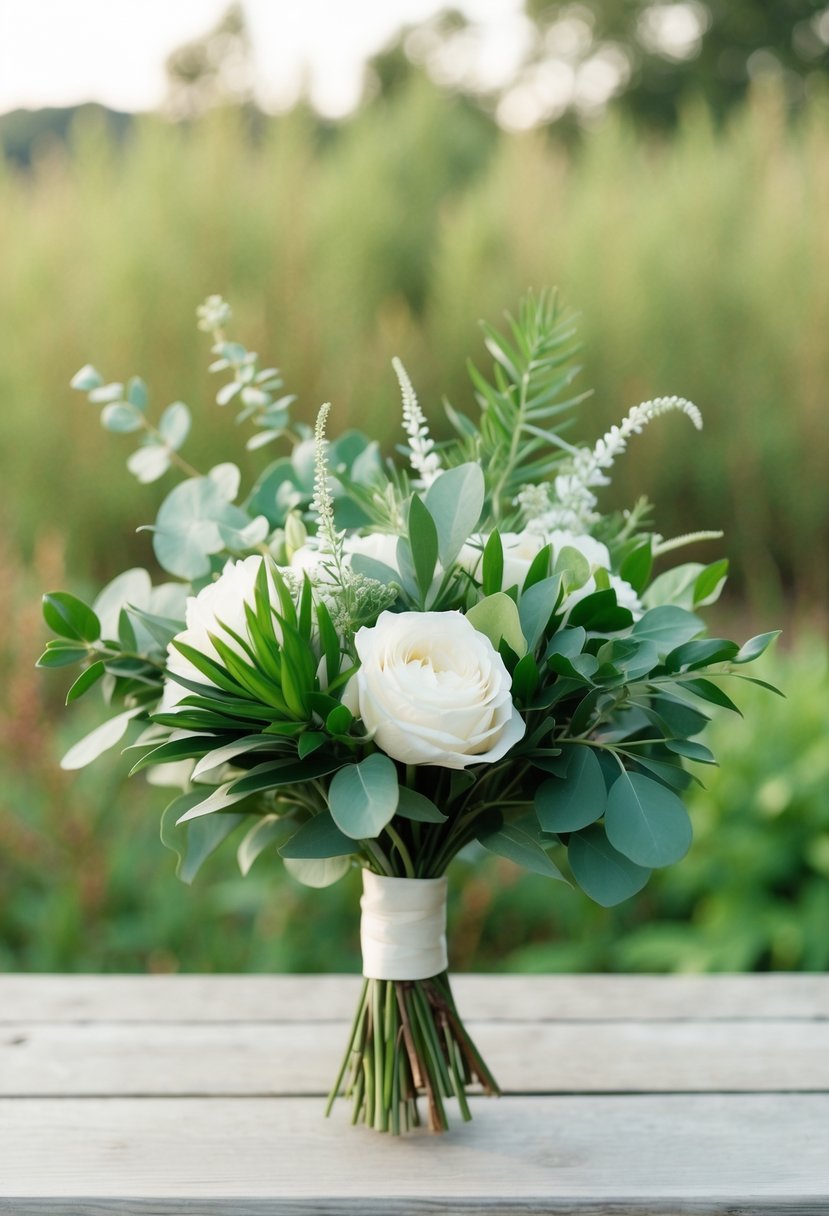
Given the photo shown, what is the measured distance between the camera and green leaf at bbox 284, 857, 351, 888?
87 cm

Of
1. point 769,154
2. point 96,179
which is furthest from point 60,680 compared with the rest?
point 769,154

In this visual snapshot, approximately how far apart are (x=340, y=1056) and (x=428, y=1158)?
217mm

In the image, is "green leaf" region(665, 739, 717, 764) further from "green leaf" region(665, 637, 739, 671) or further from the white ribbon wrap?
the white ribbon wrap

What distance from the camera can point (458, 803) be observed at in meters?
0.79

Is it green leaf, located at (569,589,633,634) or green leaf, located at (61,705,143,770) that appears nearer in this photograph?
green leaf, located at (569,589,633,634)

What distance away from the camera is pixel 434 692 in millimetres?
671

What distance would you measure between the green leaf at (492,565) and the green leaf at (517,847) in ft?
0.55

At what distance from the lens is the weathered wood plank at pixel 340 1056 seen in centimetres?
97

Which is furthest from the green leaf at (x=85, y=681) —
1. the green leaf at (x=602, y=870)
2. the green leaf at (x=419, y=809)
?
the green leaf at (x=602, y=870)

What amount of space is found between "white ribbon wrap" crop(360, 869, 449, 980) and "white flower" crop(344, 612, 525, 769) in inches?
6.6

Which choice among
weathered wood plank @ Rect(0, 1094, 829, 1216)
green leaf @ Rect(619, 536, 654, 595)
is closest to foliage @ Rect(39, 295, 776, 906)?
green leaf @ Rect(619, 536, 654, 595)

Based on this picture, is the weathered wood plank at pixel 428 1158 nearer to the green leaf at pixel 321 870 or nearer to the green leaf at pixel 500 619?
the green leaf at pixel 321 870

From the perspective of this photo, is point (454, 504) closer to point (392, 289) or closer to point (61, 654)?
point (61, 654)

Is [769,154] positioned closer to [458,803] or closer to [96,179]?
[96,179]
